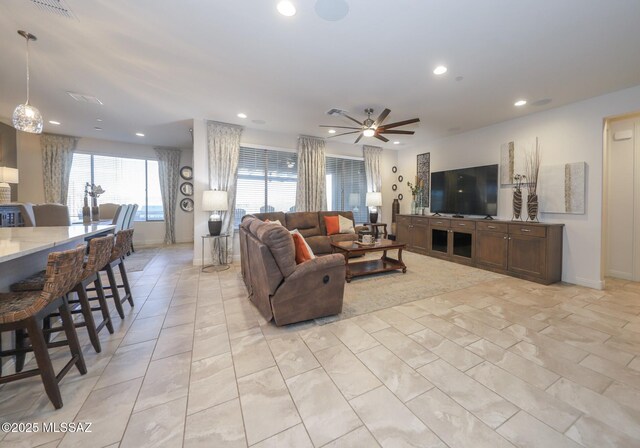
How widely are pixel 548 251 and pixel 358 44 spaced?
12.9 ft

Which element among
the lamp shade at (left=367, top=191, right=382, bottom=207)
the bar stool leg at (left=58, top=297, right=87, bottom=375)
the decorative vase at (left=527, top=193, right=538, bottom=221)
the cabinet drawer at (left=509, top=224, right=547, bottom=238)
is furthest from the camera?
the lamp shade at (left=367, top=191, right=382, bottom=207)

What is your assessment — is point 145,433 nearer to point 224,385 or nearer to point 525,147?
point 224,385

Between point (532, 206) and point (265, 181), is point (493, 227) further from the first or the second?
point (265, 181)

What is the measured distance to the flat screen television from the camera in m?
4.66

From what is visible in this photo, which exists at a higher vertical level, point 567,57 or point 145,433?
point 567,57

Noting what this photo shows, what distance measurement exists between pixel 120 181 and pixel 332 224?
5955mm

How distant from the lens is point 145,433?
129 centimetres

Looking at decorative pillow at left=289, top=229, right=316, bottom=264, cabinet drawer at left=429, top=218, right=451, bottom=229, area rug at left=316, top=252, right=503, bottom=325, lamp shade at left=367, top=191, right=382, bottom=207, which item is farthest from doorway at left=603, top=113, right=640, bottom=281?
decorative pillow at left=289, top=229, right=316, bottom=264

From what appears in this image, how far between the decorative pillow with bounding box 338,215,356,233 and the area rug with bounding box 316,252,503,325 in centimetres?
142

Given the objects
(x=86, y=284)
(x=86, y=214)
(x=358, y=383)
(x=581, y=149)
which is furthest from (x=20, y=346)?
(x=581, y=149)

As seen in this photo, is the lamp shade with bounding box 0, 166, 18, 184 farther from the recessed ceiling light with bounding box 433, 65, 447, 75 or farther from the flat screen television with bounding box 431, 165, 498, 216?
the flat screen television with bounding box 431, 165, 498, 216

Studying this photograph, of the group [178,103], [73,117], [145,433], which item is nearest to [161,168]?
[73,117]

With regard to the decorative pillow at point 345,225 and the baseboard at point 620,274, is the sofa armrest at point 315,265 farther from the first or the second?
the baseboard at point 620,274

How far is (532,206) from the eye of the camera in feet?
13.2
